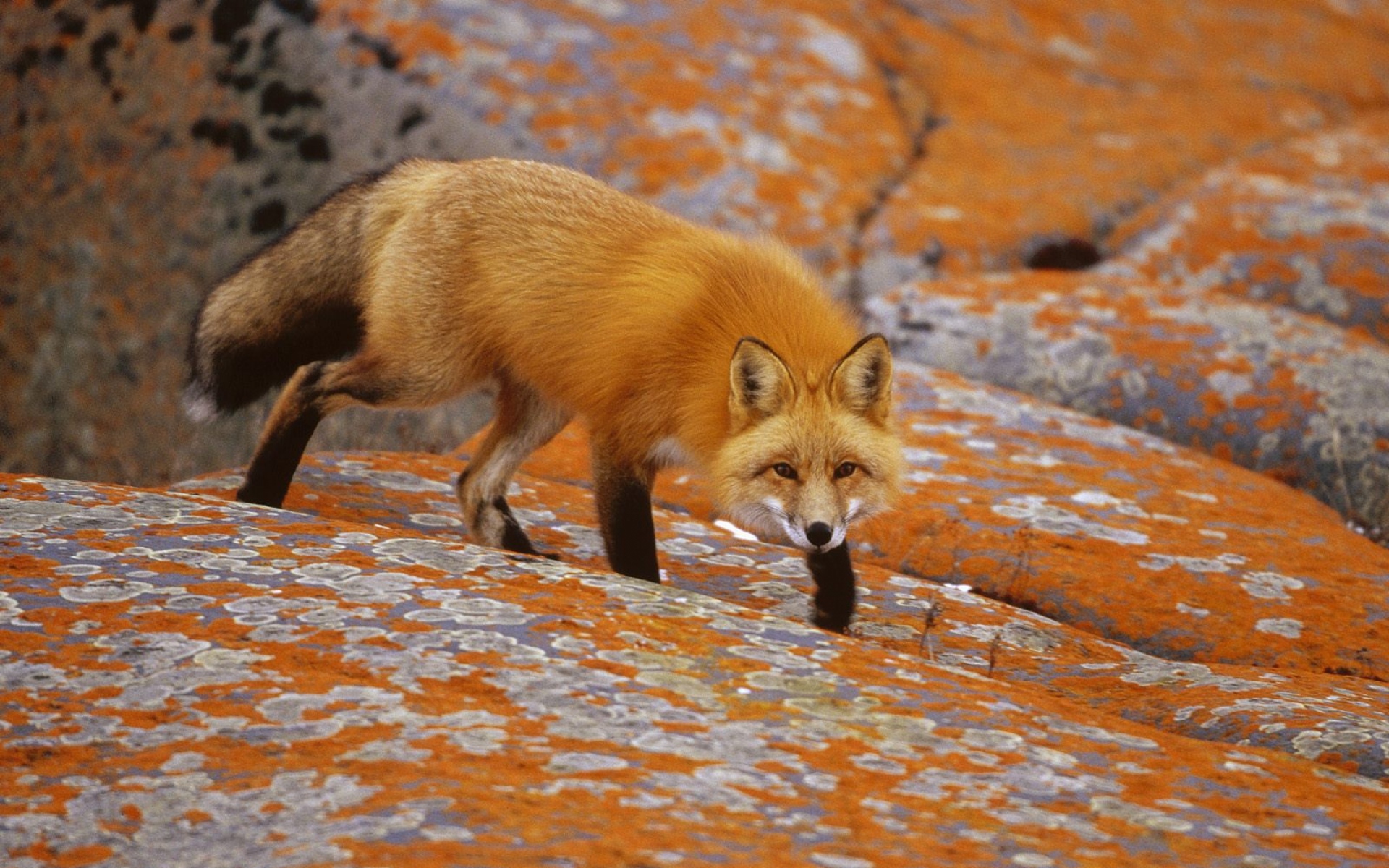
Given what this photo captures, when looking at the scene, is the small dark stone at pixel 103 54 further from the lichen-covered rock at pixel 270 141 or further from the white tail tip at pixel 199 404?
the white tail tip at pixel 199 404

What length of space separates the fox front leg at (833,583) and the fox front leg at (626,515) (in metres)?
0.52

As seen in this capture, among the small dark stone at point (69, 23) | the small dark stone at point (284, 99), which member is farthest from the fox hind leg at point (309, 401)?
the small dark stone at point (69, 23)

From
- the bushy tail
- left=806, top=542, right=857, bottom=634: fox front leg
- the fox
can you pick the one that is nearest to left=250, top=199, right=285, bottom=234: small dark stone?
the fox

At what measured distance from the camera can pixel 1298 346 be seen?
662 centimetres

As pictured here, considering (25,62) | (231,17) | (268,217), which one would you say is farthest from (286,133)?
(25,62)

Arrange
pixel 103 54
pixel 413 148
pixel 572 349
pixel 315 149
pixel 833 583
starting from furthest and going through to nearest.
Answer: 1. pixel 103 54
2. pixel 315 149
3. pixel 413 148
4. pixel 572 349
5. pixel 833 583

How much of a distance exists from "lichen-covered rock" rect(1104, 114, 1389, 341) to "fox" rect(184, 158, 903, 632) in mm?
3866

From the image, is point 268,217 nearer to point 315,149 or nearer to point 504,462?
point 315,149

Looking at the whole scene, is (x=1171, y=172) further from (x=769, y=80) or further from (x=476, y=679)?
(x=476, y=679)

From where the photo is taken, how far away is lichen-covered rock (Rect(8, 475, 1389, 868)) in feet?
7.25

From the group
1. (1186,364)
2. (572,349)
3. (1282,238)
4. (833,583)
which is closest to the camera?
(833,583)

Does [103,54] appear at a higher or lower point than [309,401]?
higher

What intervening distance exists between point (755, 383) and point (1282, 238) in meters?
4.98

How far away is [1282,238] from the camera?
7.81 metres
